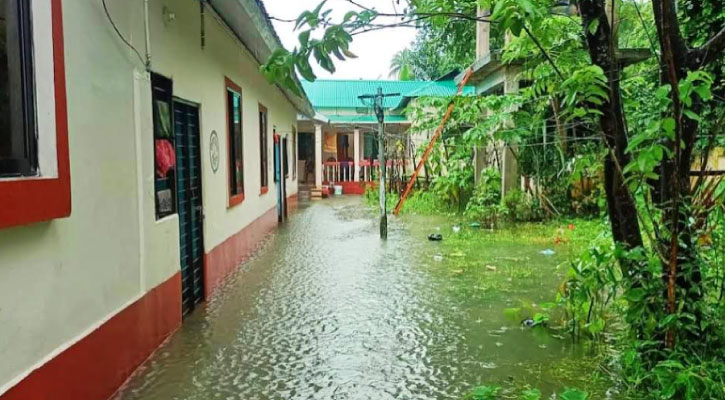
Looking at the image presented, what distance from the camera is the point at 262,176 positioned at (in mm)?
9453

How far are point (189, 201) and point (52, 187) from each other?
2637 mm

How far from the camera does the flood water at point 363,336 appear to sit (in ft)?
10.9

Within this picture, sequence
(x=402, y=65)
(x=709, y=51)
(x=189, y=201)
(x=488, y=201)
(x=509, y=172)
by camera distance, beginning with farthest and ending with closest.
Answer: (x=402, y=65), (x=488, y=201), (x=509, y=172), (x=189, y=201), (x=709, y=51)

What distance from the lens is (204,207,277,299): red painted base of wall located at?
5.60m

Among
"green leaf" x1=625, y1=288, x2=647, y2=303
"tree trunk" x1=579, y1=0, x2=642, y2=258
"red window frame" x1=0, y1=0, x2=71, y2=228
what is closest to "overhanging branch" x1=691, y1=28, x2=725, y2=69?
"tree trunk" x1=579, y1=0, x2=642, y2=258

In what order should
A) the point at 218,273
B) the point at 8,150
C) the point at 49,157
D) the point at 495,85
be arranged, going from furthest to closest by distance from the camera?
the point at 495,85
the point at 218,273
the point at 49,157
the point at 8,150

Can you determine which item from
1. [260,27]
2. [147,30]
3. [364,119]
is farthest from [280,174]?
[147,30]

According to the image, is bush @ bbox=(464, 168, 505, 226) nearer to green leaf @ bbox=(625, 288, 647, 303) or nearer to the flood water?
the flood water

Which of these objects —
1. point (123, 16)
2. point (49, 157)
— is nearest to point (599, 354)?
point (49, 157)

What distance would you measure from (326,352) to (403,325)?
0.84 m

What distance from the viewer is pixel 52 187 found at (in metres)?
2.36

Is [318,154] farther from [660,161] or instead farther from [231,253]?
[660,161]

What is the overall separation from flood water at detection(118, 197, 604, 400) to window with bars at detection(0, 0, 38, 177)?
155 cm

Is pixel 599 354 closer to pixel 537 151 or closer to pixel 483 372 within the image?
pixel 483 372
